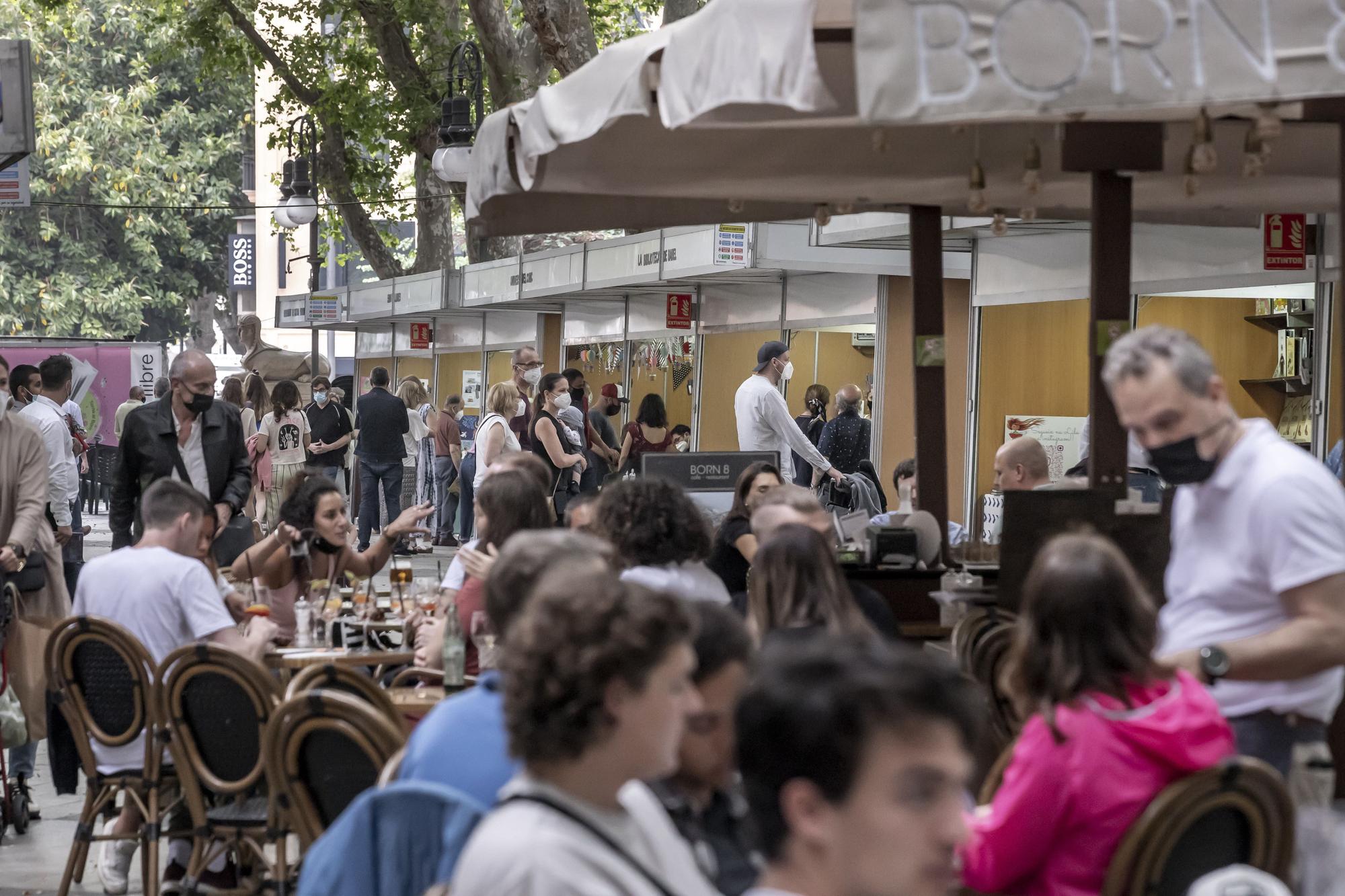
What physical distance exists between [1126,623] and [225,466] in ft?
23.7

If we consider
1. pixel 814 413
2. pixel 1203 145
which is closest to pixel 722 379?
pixel 814 413

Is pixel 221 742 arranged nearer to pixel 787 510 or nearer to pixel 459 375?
pixel 787 510

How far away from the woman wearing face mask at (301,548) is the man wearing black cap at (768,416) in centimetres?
459

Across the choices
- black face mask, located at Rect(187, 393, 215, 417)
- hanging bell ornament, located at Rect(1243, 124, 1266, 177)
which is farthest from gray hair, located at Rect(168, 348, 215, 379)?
hanging bell ornament, located at Rect(1243, 124, 1266, 177)

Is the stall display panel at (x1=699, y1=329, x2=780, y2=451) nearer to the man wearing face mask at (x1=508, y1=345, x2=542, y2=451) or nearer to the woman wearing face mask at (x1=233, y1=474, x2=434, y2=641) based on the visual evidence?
the man wearing face mask at (x1=508, y1=345, x2=542, y2=451)

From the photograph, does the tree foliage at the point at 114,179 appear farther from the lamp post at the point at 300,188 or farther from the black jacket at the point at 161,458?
the black jacket at the point at 161,458

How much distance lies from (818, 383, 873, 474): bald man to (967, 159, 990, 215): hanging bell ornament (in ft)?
19.1

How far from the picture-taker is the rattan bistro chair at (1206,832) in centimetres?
319

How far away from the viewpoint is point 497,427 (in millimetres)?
13836

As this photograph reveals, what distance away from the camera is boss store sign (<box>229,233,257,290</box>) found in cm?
4978

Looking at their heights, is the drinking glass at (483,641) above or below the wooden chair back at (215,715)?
above

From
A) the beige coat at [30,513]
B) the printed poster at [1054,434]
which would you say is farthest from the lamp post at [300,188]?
the beige coat at [30,513]

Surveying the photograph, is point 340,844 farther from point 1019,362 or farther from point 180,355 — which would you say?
point 1019,362

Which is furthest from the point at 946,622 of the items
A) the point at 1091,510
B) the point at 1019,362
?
Answer: the point at 1019,362
